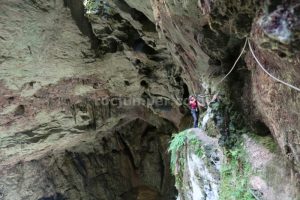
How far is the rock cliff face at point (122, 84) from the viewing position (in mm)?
2695

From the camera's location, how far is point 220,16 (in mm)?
2877

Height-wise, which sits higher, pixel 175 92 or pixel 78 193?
pixel 175 92

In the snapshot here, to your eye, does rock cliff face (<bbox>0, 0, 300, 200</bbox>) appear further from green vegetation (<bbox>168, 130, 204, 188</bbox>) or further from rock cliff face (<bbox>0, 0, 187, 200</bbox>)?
green vegetation (<bbox>168, 130, 204, 188</bbox>)

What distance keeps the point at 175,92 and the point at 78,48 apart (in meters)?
2.73

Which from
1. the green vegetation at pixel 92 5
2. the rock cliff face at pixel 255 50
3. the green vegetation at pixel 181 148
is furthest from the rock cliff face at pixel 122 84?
the green vegetation at pixel 181 148

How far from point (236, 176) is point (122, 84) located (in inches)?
242

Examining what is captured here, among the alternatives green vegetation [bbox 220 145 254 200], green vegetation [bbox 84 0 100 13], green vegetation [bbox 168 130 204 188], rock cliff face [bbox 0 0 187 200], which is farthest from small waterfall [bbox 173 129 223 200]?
green vegetation [bbox 84 0 100 13]

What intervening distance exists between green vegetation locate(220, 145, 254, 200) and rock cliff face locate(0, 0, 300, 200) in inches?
13.8

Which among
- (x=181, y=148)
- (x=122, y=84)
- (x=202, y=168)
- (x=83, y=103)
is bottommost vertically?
(x=202, y=168)

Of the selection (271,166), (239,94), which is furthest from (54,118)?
(271,166)

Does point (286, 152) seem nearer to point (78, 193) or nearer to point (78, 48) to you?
point (78, 48)

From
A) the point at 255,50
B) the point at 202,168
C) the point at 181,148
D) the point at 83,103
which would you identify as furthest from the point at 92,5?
the point at 255,50

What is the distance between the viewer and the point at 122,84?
9344mm

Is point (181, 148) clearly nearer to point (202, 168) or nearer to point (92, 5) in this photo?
point (202, 168)
